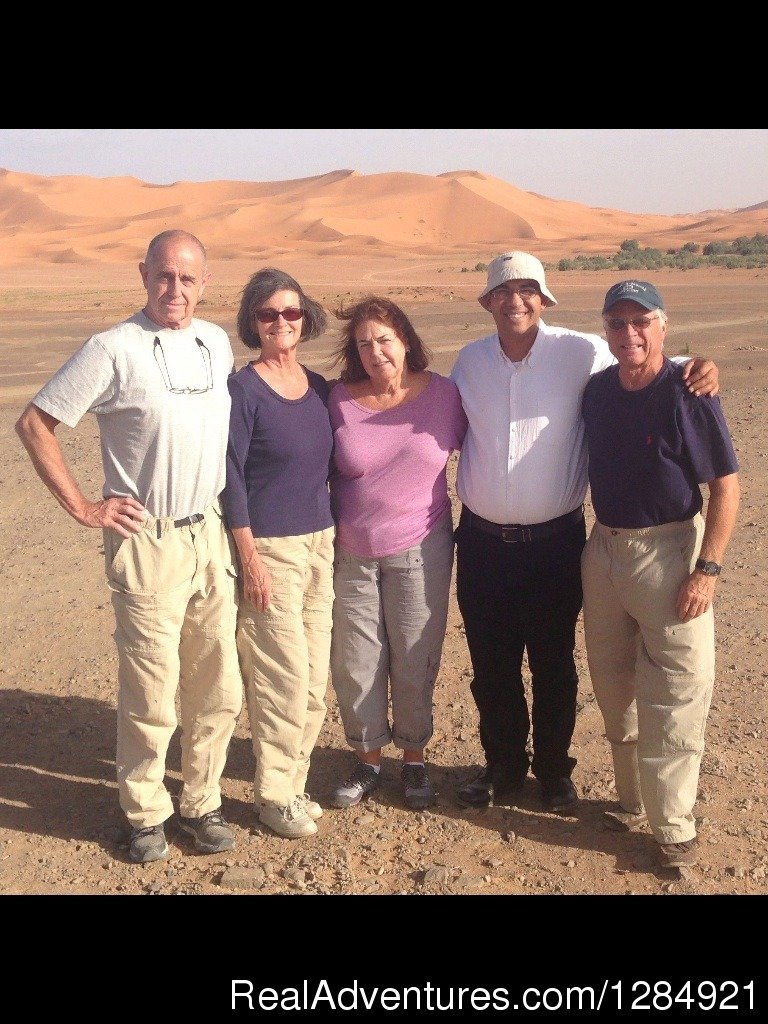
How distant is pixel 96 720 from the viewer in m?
5.08

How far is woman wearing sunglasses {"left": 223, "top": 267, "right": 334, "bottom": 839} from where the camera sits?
3762 millimetres

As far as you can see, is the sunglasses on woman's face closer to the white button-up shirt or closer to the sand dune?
the white button-up shirt

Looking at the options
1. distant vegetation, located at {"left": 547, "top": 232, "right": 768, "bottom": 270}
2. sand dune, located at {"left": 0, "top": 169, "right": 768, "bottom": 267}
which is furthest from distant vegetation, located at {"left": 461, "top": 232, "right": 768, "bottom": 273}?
sand dune, located at {"left": 0, "top": 169, "right": 768, "bottom": 267}

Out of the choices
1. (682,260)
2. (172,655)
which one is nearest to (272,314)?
(172,655)

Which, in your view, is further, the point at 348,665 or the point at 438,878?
the point at 348,665

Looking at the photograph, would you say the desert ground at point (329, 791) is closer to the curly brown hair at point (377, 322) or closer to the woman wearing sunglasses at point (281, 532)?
the woman wearing sunglasses at point (281, 532)

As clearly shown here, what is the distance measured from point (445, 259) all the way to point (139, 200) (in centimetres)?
5481

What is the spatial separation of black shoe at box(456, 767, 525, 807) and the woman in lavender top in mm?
150

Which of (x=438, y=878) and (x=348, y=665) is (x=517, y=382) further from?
(x=438, y=878)

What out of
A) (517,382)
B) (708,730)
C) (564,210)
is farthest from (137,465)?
(564,210)

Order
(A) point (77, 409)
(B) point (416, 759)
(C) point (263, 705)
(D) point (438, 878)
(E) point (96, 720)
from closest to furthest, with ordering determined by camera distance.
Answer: (A) point (77, 409) < (D) point (438, 878) < (C) point (263, 705) < (B) point (416, 759) < (E) point (96, 720)

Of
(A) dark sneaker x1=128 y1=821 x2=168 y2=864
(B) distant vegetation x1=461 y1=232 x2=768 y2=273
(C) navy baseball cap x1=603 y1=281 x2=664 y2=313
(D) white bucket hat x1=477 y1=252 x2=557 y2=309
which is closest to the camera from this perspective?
(C) navy baseball cap x1=603 y1=281 x2=664 y2=313

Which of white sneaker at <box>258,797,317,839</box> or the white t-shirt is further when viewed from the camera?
white sneaker at <box>258,797,317,839</box>

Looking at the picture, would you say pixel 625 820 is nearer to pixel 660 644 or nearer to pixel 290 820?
pixel 660 644
